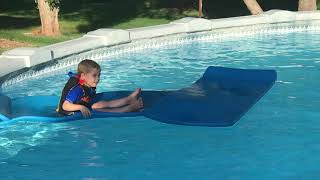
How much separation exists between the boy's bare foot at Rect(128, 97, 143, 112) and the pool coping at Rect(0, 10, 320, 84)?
2800 mm

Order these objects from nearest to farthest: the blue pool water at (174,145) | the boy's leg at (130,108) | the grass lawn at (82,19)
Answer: the blue pool water at (174,145)
the boy's leg at (130,108)
the grass lawn at (82,19)

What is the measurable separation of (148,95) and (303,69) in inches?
135

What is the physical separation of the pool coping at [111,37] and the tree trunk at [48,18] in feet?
7.86

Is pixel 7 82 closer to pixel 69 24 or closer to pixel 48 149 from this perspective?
pixel 48 149

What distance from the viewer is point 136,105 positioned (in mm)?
6633

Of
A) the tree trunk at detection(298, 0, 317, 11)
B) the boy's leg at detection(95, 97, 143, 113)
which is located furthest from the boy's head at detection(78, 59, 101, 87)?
the tree trunk at detection(298, 0, 317, 11)

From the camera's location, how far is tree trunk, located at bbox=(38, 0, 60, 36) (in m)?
13.9

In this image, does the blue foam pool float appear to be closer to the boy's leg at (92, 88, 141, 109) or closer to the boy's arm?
the boy's arm

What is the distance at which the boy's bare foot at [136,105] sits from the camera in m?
6.58

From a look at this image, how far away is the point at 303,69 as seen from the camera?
960 centimetres

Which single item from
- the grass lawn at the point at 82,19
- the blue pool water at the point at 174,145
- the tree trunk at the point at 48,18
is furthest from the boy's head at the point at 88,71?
the tree trunk at the point at 48,18

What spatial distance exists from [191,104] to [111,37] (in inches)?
207

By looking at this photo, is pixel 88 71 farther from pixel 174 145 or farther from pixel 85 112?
pixel 174 145

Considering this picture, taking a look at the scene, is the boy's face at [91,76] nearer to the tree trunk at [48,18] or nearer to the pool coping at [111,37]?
the pool coping at [111,37]
